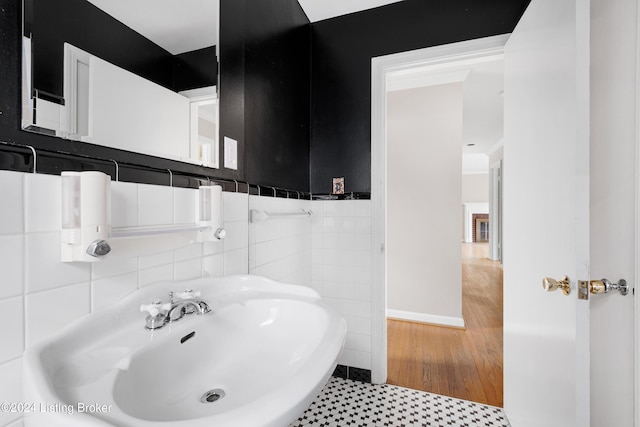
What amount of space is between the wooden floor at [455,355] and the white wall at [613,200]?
102cm

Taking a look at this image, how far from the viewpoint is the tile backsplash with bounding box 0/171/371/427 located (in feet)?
1.80

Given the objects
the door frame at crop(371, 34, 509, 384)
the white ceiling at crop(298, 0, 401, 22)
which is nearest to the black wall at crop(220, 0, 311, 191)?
the white ceiling at crop(298, 0, 401, 22)

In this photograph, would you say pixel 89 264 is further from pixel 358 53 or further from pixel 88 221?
pixel 358 53

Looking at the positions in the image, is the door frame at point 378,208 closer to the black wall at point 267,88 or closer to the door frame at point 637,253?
the black wall at point 267,88

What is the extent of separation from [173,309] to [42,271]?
30 cm

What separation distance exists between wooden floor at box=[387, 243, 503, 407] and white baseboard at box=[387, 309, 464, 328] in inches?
2.2

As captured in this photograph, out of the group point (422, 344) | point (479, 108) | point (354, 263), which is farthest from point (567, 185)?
point (479, 108)

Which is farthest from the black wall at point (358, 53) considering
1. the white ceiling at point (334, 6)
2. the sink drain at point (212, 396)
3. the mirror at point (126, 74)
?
the sink drain at point (212, 396)

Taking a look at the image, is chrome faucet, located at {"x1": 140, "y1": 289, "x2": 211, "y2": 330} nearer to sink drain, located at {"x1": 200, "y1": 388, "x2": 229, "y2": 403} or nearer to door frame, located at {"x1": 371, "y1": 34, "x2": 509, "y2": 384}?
sink drain, located at {"x1": 200, "y1": 388, "x2": 229, "y2": 403}

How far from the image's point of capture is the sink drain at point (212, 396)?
71cm

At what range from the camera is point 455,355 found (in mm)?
2271

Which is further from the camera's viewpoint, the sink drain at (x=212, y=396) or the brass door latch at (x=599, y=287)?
the brass door latch at (x=599, y=287)

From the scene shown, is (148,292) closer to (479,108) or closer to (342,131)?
(342,131)

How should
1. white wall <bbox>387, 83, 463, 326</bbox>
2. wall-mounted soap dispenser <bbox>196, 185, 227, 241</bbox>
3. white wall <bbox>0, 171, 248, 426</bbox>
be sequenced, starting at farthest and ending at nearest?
white wall <bbox>387, 83, 463, 326</bbox>, wall-mounted soap dispenser <bbox>196, 185, 227, 241</bbox>, white wall <bbox>0, 171, 248, 426</bbox>
